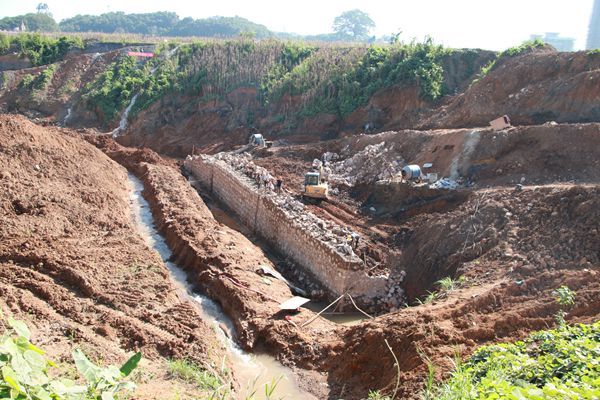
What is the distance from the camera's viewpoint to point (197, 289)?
13289mm

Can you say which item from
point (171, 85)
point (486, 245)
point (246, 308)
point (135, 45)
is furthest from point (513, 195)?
point (135, 45)

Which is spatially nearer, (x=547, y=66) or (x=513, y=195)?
(x=513, y=195)

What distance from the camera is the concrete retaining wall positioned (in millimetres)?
12883

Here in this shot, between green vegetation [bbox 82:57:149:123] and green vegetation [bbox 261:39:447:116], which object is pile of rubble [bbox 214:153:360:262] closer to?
green vegetation [bbox 261:39:447:116]

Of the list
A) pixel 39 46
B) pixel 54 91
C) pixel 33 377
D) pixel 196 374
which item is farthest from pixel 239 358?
pixel 39 46

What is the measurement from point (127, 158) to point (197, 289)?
13.8 m

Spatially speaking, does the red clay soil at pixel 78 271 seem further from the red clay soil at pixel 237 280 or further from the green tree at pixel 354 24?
the green tree at pixel 354 24

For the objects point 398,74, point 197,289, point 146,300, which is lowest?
point 197,289

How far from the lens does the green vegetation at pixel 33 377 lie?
3.09 m

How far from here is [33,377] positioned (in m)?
3.25

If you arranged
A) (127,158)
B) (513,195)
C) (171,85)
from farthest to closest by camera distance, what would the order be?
(171,85), (127,158), (513,195)

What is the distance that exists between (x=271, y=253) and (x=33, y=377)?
42.9 ft

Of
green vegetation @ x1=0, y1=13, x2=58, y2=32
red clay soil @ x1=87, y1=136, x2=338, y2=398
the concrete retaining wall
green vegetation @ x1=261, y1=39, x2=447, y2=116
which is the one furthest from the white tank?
green vegetation @ x1=0, y1=13, x2=58, y2=32

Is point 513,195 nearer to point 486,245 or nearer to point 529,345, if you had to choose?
point 486,245
